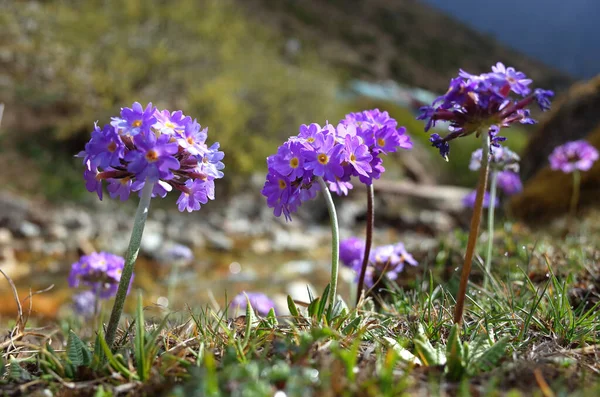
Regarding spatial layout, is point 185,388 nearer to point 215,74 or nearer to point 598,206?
point 598,206

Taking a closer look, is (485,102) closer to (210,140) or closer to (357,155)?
(357,155)

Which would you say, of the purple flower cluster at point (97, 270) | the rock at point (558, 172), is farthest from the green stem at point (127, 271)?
the rock at point (558, 172)

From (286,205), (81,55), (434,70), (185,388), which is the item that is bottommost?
(185,388)

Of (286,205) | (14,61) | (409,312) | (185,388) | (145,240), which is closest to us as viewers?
(185,388)

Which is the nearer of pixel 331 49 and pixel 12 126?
pixel 12 126

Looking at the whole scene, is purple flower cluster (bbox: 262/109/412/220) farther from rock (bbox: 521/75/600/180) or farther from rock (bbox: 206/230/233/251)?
rock (bbox: 521/75/600/180)

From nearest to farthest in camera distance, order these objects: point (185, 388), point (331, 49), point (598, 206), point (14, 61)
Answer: point (185, 388) → point (598, 206) → point (14, 61) → point (331, 49)

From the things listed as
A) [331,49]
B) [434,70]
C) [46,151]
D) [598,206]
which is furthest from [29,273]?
[434,70]

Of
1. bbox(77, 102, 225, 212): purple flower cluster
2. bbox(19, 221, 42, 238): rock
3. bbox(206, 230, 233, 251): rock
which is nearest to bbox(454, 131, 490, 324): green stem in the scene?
bbox(77, 102, 225, 212): purple flower cluster
